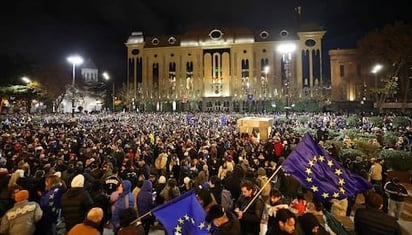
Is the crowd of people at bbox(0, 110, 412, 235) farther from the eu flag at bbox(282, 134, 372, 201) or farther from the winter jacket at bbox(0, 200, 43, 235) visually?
the eu flag at bbox(282, 134, 372, 201)

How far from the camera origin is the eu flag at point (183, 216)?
15.1ft

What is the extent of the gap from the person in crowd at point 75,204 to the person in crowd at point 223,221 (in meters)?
2.42

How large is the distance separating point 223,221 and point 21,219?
320 cm

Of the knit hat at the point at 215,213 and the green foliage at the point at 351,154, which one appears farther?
the green foliage at the point at 351,154

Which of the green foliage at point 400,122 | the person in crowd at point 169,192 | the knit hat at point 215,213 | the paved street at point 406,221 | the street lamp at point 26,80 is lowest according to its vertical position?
the paved street at point 406,221

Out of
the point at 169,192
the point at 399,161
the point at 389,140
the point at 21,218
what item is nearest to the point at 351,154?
the point at 399,161

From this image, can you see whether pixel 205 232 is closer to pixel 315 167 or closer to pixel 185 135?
pixel 315 167

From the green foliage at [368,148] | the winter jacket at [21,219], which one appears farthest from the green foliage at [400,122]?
the winter jacket at [21,219]

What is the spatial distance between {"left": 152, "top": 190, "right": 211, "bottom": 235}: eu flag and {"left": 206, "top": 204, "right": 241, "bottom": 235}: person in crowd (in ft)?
0.53

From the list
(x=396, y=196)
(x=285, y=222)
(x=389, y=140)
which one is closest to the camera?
(x=285, y=222)

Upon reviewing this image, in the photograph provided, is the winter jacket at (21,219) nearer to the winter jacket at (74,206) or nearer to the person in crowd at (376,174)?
the winter jacket at (74,206)

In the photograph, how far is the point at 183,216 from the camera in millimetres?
4707

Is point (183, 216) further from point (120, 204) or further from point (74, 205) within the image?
point (74, 205)

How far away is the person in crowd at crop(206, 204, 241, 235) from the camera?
4.24 m
